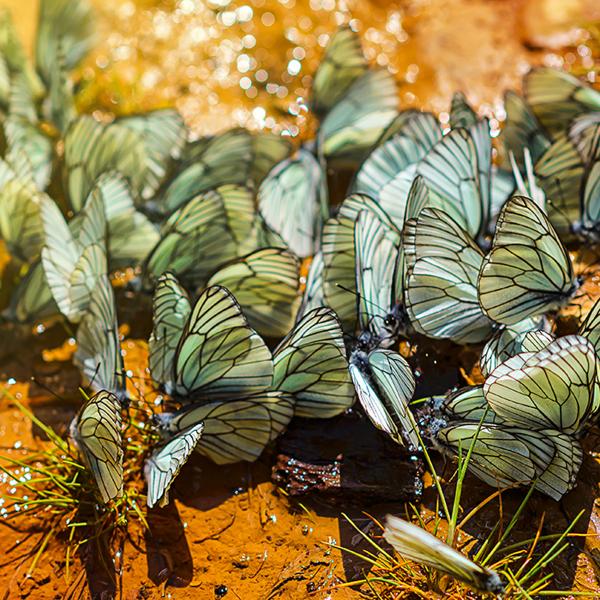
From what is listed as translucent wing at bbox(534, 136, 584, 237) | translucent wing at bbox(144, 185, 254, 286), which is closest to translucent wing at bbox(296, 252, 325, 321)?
translucent wing at bbox(144, 185, 254, 286)

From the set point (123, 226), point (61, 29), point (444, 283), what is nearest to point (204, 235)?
point (123, 226)

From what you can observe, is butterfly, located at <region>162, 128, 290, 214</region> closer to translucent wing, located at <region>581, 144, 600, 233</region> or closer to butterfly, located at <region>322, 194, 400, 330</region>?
butterfly, located at <region>322, 194, 400, 330</region>

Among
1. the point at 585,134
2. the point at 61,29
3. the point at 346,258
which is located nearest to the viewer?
the point at 346,258

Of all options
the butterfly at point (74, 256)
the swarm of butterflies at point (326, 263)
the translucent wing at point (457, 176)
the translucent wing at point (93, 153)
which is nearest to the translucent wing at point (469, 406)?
the swarm of butterflies at point (326, 263)

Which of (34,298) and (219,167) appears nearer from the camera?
(34,298)

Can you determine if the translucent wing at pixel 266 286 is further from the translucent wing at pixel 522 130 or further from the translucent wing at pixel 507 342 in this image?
the translucent wing at pixel 522 130

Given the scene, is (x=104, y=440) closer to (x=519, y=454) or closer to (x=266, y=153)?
(x=519, y=454)

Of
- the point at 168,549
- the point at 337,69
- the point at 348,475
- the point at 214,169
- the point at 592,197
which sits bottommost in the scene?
the point at 168,549
